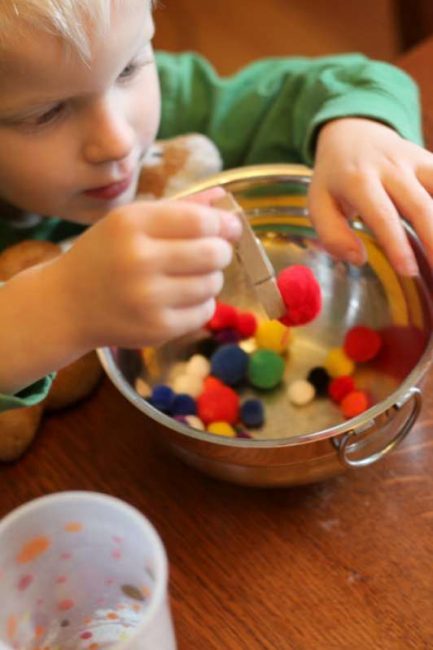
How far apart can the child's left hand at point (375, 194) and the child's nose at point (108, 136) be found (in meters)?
0.14

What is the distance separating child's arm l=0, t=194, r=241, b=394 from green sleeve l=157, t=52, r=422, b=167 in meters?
0.29

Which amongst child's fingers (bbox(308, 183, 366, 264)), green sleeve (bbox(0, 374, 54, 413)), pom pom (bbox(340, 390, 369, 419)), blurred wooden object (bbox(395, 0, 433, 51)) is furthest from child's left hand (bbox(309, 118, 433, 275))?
blurred wooden object (bbox(395, 0, 433, 51))

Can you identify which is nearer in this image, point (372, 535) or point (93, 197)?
point (372, 535)

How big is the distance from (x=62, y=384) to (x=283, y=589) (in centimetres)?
21

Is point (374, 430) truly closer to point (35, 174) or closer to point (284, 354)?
point (284, 354)

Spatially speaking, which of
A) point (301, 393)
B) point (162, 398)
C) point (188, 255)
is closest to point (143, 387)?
point (162, 398)

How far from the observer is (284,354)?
25.3 inches

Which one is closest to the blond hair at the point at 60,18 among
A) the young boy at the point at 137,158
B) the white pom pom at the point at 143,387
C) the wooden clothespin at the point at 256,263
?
the young boy at the point at 137,158

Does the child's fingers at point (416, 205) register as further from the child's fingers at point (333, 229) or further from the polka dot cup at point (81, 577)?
the polka dot cup at point (81, 577)

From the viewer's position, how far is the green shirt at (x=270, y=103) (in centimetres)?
67

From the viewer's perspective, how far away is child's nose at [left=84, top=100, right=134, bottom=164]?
0.55 m

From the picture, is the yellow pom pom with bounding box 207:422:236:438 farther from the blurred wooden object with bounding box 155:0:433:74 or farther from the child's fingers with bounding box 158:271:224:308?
the blurred wooden object with bounding box 155:0:433:74

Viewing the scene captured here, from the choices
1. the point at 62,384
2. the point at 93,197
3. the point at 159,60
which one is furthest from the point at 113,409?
the point at 159,60

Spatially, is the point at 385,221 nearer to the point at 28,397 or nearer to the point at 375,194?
the point at 375,194
